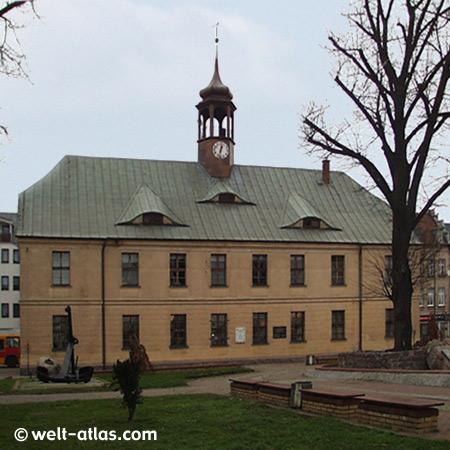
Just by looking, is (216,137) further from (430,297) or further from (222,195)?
(430,297)

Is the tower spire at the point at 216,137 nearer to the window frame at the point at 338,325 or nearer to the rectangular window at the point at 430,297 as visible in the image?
the window frame at the point at 338,325

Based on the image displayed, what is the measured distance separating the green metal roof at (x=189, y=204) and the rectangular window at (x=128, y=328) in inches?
164

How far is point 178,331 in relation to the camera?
1278 inches

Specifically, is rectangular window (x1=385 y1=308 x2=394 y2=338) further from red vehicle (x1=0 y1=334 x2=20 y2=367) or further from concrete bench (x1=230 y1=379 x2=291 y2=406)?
red vehicle (x1=0 y1=334 x2=20 y2=367)

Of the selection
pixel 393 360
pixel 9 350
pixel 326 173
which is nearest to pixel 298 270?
pixel 326 173

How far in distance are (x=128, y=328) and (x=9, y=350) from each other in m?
14.5

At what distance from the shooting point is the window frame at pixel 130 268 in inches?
1252

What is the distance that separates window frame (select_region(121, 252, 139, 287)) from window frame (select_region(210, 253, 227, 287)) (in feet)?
13.5

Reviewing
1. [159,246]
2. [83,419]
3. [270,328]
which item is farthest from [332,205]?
[83,419]

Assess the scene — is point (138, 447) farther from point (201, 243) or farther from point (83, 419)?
point (201, 243)

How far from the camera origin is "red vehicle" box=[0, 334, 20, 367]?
41.9 m

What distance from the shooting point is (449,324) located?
62.3 metres

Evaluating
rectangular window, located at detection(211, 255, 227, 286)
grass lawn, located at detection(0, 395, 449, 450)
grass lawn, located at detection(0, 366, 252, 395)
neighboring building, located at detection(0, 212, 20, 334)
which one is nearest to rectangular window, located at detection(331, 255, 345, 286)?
rectangular window, located at detection(211, 255, 227, 286)

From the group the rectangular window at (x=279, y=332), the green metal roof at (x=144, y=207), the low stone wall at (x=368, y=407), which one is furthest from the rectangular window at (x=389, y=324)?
the low stone wall at (x=368, y=407)
